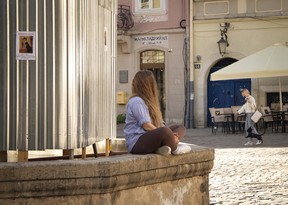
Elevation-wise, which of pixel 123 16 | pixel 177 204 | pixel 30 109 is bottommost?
pixel 177 204

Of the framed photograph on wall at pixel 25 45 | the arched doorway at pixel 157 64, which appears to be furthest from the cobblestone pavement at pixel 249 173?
the arched doorway at pixel 157 64

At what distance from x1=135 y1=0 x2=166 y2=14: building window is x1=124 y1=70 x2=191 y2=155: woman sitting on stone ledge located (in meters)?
23.5

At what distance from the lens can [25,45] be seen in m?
5.36

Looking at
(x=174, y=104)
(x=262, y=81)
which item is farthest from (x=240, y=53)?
(x=174, y=104)

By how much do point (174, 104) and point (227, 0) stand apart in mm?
4809

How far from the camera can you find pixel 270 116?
2408 cm

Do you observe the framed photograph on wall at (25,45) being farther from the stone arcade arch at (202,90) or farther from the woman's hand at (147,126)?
the stone arcade arch at (202,90)

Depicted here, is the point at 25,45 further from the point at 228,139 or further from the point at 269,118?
the point at 269,118

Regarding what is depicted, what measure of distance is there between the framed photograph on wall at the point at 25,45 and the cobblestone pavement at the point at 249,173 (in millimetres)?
4060

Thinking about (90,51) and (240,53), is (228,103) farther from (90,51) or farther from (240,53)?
(90,51)

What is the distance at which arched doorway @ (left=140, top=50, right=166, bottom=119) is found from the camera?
3003 centimetres

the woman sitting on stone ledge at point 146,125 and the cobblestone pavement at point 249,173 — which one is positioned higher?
the woman sitting on stone ledge at point 146,125

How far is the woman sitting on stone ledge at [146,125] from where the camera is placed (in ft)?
19.7

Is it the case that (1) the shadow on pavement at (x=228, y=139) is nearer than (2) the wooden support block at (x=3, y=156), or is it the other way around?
(2) the wooden support block at (x=3, y=156)
